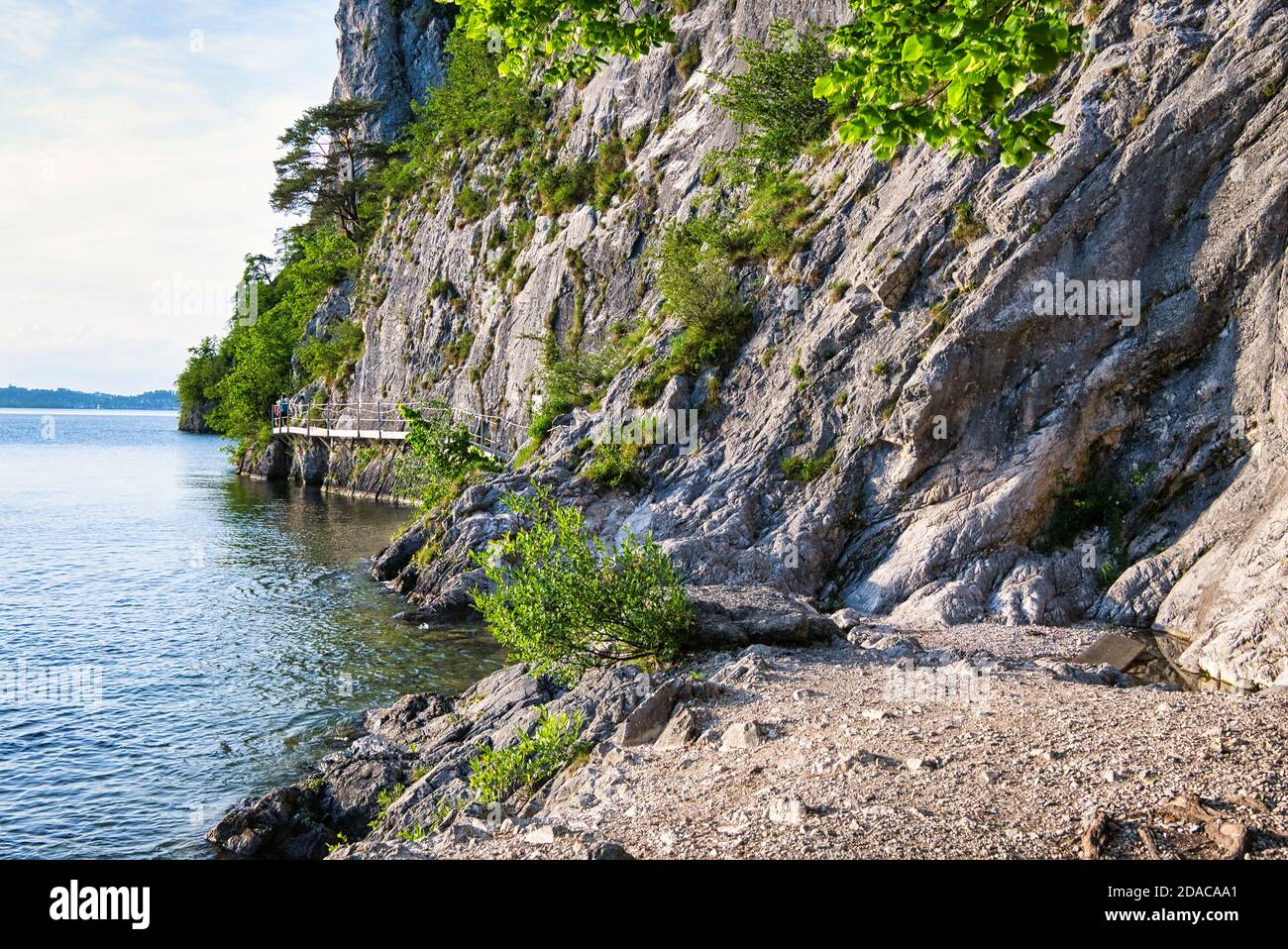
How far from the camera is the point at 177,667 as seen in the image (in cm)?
1725

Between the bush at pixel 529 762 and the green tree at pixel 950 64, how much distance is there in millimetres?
6113

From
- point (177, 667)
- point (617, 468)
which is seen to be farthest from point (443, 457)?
point (177, 667)

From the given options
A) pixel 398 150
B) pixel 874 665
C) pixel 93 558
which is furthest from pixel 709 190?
pixel 398 150

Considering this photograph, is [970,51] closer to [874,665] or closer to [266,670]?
[874,665]

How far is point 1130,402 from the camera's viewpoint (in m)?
15.5

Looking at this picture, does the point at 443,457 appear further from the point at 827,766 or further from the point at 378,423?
the point at 827,766

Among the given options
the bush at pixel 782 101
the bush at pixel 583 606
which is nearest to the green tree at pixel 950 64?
the bush at pixel 583 606

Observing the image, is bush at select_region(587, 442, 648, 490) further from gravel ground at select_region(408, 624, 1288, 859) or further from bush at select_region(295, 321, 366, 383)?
bush at select_region(295, 321, 366, 383)

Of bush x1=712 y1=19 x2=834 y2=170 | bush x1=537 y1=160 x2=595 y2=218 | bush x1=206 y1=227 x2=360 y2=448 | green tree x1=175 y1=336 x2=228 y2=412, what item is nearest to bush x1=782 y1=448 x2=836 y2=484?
bush x1=712 y1=19 x2=834 y2=170

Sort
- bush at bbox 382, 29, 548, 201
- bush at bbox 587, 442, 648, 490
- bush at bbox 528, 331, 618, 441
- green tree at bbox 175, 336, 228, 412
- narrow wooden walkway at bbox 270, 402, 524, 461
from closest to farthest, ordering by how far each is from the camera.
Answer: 1. bush at bbox 587, 442, 648, 490
2. bush at bbox 528, 331, 618, 441
3. narrow wooden walkway at bbox 270, 402, 524, 461
4. bush at bbox 382, 29, 548, 201
5. green tree at bbox 175, 336, 228, 412

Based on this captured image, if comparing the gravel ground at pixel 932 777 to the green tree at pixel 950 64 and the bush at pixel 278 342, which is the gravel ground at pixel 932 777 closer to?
the green tree at pixel 950 64

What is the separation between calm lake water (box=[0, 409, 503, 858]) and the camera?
1170 cm

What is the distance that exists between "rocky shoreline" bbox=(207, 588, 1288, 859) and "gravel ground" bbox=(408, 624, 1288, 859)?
22mm

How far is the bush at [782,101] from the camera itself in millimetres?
24734
